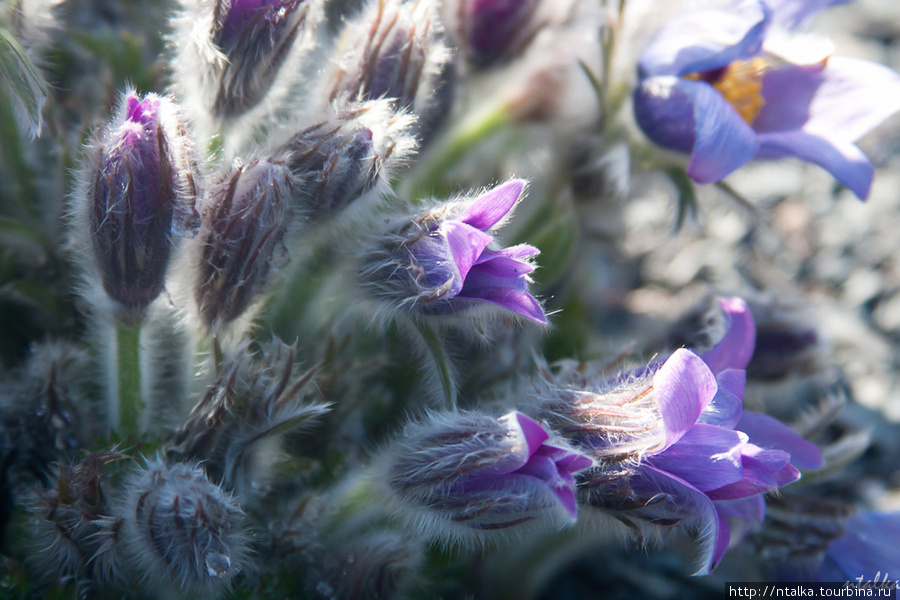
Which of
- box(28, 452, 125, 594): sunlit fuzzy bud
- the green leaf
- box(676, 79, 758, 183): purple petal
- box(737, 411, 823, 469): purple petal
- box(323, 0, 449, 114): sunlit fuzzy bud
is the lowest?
box(737, 411, 823, 469): purple petal

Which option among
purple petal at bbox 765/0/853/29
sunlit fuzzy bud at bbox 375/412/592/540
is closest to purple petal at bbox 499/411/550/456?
sunlit fuzzy bud at bbox 375/412/592/540

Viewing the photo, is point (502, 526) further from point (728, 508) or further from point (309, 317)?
point (309, 317)

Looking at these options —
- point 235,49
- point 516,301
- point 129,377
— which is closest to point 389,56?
point 235,49

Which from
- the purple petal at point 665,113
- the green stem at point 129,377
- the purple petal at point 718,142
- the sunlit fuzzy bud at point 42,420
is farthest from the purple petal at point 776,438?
the sunlit fuzzy bud at point 42,420

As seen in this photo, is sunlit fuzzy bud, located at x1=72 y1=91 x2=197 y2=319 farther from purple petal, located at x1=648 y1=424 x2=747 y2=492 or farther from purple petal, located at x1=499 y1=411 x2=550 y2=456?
purple petal, located at x1=648 y1=424 x2=747 y2=492

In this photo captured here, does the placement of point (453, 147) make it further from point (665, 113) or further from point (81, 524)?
point (81, 524)

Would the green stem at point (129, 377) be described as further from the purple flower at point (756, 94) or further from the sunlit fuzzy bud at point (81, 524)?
the purple flower at point (756, 94)
